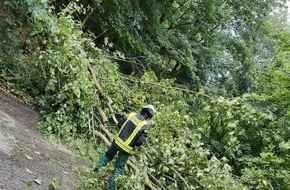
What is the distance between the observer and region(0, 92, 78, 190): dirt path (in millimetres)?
4078

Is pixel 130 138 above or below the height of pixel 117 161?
above

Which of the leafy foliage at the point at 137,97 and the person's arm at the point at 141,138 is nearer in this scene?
the person's arm at the point at 141,138

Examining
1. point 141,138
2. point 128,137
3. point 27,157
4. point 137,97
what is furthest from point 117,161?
point 137,97

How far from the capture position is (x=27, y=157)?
15.6 feet

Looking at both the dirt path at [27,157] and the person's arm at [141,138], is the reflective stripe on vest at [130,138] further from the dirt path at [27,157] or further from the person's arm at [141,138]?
the dirt path at [27,157]

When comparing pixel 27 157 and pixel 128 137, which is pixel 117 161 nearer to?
pixel 128 137

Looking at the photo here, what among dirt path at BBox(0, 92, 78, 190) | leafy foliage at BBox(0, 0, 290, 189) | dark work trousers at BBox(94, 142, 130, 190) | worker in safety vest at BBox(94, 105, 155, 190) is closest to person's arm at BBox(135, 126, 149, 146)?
worker in safety vest at BBox(94, 105, 155, 190)

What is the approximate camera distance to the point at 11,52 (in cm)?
767

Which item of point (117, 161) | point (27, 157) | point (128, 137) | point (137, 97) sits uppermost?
point (137, 97)

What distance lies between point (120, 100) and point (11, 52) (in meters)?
2.44

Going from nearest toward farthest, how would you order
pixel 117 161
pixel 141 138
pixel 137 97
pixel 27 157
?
pixel 27 157, pixel 141 138, pixel 117 161, pixel 137 97

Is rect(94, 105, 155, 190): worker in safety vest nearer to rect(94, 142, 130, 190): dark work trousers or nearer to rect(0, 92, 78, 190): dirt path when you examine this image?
rect(94, 142, 130, 190): dark work trousers

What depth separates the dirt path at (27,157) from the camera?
4.08 metres

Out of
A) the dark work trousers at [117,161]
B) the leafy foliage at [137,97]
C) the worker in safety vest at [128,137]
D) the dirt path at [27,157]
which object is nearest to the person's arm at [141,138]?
the worker in safety vest at [128,137]
